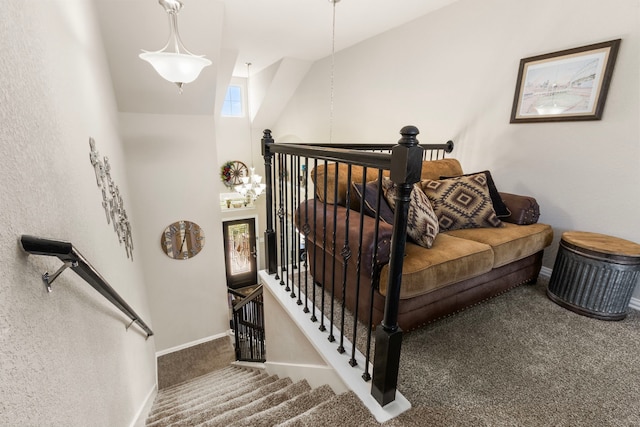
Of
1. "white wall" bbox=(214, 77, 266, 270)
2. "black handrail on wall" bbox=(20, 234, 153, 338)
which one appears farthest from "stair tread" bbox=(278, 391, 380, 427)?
"white wall" bbox=(214, 77, 266, 270)

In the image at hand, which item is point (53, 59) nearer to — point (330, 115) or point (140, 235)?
point (140, 235)

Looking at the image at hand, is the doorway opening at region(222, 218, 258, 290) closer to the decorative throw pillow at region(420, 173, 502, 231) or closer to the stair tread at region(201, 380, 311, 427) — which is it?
the decorative throw pillow at region(420, 173, 502, 231)

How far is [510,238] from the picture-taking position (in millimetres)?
1941

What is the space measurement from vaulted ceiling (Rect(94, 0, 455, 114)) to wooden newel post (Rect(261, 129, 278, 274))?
6.12ft

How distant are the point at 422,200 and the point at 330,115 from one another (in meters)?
3.77

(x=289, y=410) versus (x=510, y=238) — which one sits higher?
(x=510, y=238)

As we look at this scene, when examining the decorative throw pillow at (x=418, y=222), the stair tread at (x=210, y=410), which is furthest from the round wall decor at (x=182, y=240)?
the decorative throw pillow at (x=418, y=222)

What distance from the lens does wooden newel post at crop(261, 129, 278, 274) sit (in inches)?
76.2

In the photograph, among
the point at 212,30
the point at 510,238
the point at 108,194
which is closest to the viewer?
the point at 510,238

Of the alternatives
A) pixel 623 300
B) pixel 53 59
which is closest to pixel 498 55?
pixel 623 300

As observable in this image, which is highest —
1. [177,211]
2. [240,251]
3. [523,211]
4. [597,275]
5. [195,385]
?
[523,211]

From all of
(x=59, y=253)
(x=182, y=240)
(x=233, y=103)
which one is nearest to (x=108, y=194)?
(x=59, y=253)

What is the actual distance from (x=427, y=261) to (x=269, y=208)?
1.11 meters

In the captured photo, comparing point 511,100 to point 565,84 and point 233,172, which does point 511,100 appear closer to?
point 565,84
